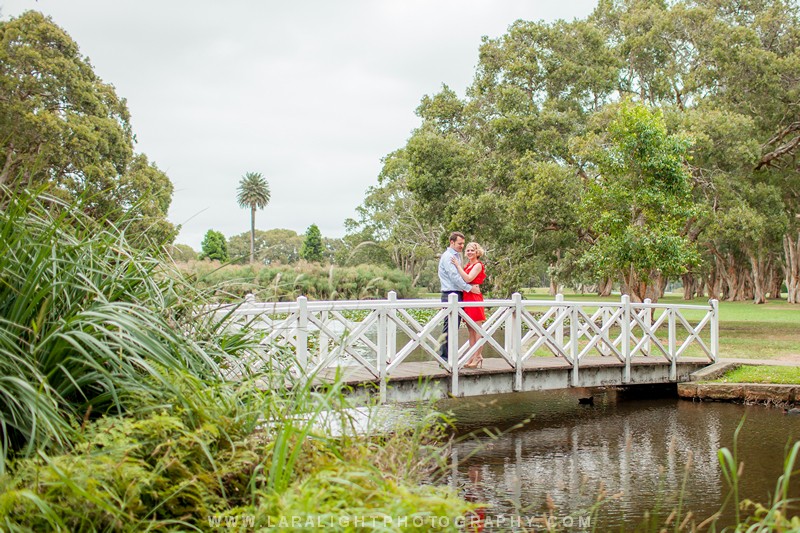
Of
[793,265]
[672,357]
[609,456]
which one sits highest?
[793,265]

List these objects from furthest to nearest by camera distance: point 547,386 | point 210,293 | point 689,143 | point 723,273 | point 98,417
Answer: point 723,273
point 689,143
point 547,386
point 210,293
point 98,417

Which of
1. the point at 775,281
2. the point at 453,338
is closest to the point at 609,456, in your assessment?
the point at 453,338

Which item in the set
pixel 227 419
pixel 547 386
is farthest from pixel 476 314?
pixel 227 419

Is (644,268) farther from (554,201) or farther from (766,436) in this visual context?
(766,436)

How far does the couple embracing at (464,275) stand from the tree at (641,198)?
11.4 meters

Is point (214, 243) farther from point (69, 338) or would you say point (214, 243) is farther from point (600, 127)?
point (69, 338)

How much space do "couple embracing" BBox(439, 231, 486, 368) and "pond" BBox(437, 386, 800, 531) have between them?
6.06ft

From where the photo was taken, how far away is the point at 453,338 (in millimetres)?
10195

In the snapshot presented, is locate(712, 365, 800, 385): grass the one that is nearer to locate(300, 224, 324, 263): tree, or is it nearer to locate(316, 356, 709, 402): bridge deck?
locate(316, 356, 709, 402): bridge deck

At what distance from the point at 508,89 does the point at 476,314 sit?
59.5ft

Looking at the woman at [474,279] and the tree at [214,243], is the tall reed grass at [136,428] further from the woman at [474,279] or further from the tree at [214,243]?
the tree at [214,243]

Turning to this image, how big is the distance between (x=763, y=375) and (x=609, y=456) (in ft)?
20.0

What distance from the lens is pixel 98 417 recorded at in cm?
380

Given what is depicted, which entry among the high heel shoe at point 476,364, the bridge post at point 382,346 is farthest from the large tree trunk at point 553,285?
the bridge post at point 382,346
